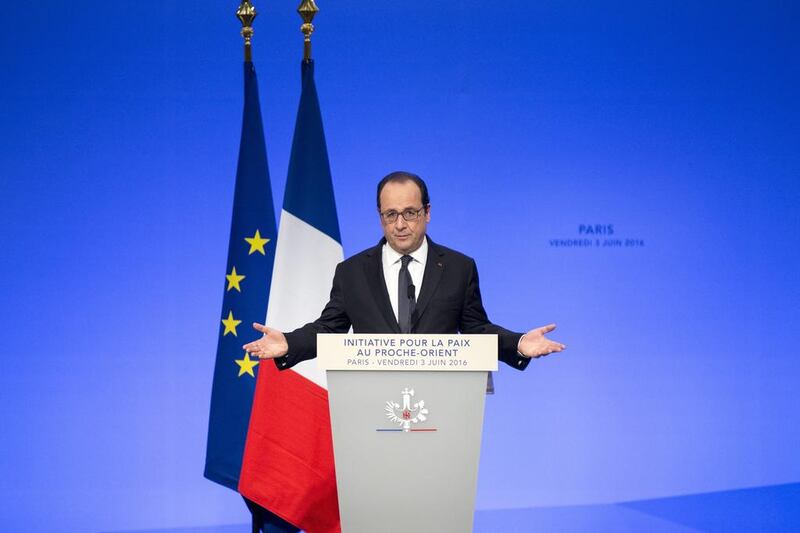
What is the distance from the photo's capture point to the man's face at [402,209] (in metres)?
2.47

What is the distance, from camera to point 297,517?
3316 mm

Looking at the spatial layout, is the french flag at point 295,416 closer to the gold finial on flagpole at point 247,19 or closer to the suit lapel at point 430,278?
the gold finial on flagpole at point 247,19

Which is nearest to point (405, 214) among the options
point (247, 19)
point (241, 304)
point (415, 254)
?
point (415, 254)

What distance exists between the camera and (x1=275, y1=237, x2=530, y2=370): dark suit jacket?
2.46 metres

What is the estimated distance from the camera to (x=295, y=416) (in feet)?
10.9

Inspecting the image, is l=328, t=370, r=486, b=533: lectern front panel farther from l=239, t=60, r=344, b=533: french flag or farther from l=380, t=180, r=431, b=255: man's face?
l=239, t=60, r=344, b=533: french flag

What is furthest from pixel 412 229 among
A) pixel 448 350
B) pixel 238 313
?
pixel 238 313

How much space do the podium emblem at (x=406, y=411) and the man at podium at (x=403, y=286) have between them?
0.37 meters

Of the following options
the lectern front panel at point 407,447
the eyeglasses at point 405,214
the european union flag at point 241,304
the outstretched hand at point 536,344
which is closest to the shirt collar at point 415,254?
the eyeglasses at point 405,214

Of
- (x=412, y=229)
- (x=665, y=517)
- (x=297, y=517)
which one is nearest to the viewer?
(x=412, y=229)

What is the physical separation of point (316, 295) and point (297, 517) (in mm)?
890

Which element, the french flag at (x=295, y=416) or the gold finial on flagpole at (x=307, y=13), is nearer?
the french flag at (x=295, y=416)

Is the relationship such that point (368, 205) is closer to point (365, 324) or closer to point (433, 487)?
point (365, 324)

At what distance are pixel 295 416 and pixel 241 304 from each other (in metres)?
0.56
